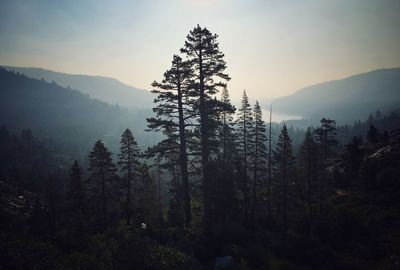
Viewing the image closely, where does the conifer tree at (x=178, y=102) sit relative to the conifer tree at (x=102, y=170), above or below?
above

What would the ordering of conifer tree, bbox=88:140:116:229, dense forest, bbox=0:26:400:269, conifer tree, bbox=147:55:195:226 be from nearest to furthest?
dense forest, bbox=0:26:400:269, conifer tree, bbox=147:55:195:226, conifer tree, bbox=88:140:116:229

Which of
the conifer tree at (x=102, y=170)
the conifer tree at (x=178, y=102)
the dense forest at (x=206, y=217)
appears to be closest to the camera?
the dense forest at (x=206, y=217)

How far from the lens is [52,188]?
5050cm

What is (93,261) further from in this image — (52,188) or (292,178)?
(52,188)

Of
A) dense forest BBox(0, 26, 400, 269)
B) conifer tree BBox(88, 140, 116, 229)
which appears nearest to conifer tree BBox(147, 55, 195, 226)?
dense forest BBox(0, 26, 400, 269)

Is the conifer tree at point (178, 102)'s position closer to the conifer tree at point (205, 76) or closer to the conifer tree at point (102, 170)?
the conifer tree at point (205, 76)

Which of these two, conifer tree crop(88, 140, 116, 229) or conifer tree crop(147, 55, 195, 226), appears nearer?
conifer tree crop(147, 55, 195, 226)

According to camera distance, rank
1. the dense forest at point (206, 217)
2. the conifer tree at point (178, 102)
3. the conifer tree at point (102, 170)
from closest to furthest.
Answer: the dense forest at point (206, 217), the conifer tree at point (178, 102), the conifer tree at point (102, 170)

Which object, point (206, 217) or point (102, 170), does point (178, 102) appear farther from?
point (102, 170)

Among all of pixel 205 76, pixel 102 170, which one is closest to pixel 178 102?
pixel 205 76

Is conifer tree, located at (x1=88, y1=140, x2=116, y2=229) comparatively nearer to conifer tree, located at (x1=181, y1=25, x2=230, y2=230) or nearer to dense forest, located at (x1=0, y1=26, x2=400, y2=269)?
dense forest, located at (x1=0, y1=26, x2=400, y2=269)

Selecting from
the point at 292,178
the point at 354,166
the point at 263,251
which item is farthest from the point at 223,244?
the point at 354,166

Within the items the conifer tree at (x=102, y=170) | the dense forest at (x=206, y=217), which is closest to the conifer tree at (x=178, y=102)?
the dense forest at (x=206, y=217)

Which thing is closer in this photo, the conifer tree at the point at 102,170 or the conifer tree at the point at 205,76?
the conifer tree at the point at 205,76
